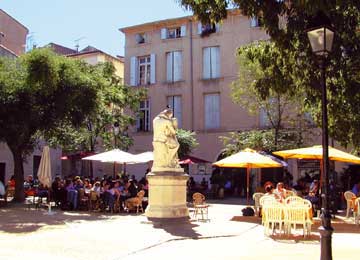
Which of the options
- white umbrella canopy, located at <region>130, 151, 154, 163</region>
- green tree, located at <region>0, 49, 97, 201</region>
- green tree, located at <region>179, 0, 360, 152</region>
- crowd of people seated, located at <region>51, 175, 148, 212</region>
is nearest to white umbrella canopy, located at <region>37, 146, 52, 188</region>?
crowd of people seated, located at <region>51, 175, 148, 212</region>

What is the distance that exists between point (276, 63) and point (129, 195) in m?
9.46

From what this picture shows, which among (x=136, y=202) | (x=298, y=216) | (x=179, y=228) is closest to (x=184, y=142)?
(x=136, y=202)

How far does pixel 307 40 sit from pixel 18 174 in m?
14.3

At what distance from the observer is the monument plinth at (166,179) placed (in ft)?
43.8

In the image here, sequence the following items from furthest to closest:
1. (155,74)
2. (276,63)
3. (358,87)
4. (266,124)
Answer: (155,74), (266,124), (276,63), (358,87)

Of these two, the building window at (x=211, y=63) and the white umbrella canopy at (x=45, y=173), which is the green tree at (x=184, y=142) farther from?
the white umbrella canopy at (x=45, y=173)

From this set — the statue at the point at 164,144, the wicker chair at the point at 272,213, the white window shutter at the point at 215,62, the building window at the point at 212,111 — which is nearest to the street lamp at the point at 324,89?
the wicker chair at the point at 272,213

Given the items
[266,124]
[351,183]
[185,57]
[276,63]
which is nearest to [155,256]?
[276,63]

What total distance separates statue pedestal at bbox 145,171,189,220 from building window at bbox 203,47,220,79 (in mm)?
19249

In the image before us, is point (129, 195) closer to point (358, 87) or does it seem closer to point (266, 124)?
point (358, 87)

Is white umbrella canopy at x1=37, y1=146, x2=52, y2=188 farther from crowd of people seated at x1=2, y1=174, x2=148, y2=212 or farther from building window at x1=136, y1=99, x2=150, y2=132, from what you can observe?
building window at x1=136, y1=99, x2=150, y2=132

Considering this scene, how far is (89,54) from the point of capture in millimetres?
39312

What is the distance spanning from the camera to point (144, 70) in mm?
34906

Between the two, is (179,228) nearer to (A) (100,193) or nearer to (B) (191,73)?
(A) (100,193)
